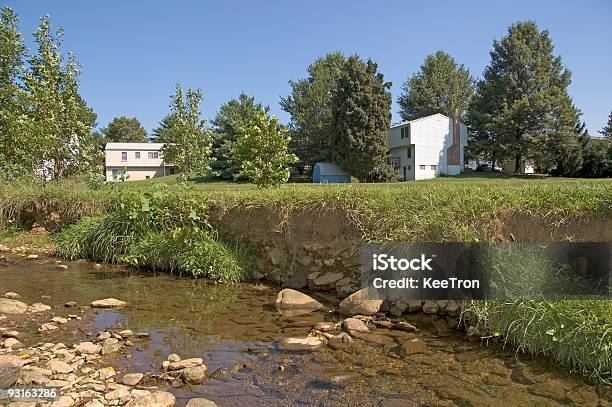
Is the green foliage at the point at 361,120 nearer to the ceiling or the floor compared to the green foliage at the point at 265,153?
nearer to the ceiling

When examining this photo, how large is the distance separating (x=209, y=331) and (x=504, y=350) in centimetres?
344

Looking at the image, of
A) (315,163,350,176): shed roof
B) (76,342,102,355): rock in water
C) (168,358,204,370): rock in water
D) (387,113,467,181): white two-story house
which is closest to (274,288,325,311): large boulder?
(168,358,204,370): rock in water

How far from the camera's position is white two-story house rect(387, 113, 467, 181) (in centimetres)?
4078

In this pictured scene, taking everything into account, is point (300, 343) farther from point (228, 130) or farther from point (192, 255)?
point (228, 130)

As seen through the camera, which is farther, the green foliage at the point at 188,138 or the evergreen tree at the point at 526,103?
the evergreen tree at the point at 526,103

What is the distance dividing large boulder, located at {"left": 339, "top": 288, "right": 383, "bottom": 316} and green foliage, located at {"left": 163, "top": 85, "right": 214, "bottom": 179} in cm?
1223

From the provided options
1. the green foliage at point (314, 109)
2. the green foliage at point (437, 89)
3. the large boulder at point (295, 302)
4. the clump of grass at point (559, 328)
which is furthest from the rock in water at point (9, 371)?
the green foliage at point (437, 89)

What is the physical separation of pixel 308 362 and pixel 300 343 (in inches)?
20.0

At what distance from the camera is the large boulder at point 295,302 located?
647cm

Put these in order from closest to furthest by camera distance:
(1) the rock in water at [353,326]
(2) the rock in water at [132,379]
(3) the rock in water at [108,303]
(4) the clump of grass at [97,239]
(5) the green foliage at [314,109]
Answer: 1. (2) the rock in water at [132,379]
2. (1) the rock in water at [353,326]
3. (3) the rock in water at [108,303]
4. (4) the clump of grass at [97,239]
5. (5) the green foliage at [314,109]

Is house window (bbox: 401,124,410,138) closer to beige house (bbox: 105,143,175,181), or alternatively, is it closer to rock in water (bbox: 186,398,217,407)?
beige house (bbox: 105,143,175,181)

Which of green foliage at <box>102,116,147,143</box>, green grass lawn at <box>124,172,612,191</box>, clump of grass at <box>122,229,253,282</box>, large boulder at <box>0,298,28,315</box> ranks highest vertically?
green foliage at <box>102,116,147,143</box>

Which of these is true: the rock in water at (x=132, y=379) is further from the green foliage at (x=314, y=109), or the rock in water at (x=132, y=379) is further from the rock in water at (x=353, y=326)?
the green foliage at (x=314, y=109)

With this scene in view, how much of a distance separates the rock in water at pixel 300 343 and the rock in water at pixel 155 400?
1.57 m
